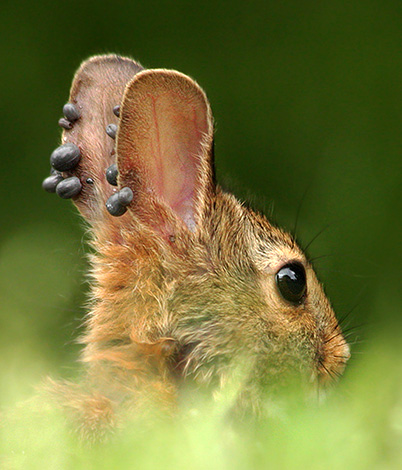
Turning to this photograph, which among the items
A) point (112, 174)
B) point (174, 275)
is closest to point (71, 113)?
point (112, 174)

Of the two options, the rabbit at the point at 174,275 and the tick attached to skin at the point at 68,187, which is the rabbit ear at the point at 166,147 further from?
the tick attached to skin at the point at 68,187

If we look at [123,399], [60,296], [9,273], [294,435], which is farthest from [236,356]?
[9,273]

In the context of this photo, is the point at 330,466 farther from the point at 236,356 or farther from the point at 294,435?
the point at 236,356

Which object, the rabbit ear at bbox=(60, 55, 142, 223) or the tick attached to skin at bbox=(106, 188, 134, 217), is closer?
the tick attached to skin at bbox=(106, 188, 134, 217)

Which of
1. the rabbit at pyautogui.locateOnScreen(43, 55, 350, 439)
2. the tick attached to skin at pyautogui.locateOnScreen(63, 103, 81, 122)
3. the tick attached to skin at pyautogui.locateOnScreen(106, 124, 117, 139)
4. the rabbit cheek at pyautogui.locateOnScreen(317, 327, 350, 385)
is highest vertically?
the tick attached to skin at pyautogui.locateOnScreen(106, 124, 117, 139)

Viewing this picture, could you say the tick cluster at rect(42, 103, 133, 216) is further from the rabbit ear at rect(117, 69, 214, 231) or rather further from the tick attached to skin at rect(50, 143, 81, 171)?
the rabbit ear at rect(117, 69, 214, 231)

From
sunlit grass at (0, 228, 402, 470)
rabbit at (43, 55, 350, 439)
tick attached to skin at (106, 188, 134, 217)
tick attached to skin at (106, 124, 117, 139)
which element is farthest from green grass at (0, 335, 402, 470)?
tick attached to skin at (106, 124, 117, 139)

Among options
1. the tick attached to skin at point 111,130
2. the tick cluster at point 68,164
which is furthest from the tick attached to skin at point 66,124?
the tick attached to skin at point 111,130
